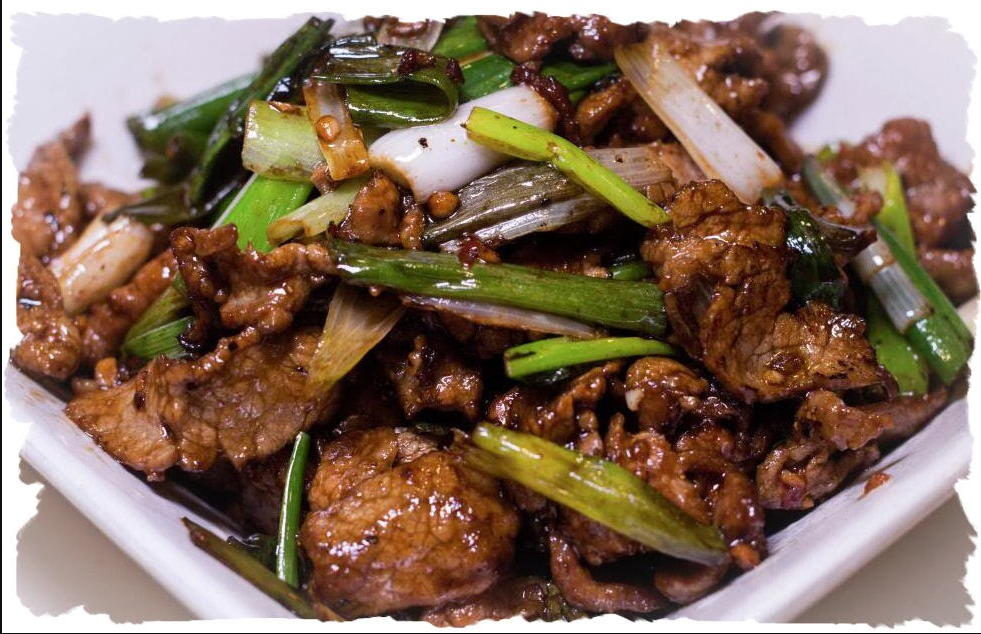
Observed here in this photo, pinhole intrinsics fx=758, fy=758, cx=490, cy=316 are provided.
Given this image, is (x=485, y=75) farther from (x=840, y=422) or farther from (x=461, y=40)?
(x=840, y=422)

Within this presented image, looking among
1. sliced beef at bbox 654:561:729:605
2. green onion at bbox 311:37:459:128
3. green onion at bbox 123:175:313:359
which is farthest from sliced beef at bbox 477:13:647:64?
sliced beef at bbox 654:561:729:605

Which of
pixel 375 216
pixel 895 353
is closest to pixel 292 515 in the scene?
pixel 375 216

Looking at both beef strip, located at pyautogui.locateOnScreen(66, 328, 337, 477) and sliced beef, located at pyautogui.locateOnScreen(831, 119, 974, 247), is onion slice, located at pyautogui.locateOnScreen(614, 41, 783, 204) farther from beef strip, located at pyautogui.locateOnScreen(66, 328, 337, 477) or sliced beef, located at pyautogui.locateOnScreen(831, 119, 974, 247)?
beef strip, located at pyautogui.locateOnScreen(66, 328, 337, 477)

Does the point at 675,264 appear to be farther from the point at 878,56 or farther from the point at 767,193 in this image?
the point at 878,56

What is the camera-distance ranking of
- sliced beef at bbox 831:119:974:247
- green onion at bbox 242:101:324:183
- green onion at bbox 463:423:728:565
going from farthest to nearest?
sliced beef at bbox 831:119:974:247 → green onion at bbox 242:101:324:183 → green onion at bbox 463:423:728:565

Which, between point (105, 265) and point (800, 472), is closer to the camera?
point (800, 472)

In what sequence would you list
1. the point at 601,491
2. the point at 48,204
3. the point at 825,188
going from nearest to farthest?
the point at 601,491 < the point at 825,188 < the point at 48,204

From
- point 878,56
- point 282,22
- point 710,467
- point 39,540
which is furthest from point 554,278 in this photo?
point 878,56
